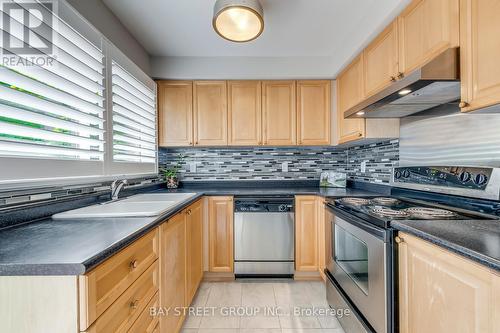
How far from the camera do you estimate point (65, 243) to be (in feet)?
2.65

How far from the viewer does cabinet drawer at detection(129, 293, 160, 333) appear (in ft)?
3.15

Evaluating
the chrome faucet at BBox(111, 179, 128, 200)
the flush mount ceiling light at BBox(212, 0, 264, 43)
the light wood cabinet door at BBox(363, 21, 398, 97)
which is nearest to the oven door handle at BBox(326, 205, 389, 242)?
the light wood cabinet door at BBox(363, 21, 398, 97)

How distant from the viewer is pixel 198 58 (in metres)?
2.50

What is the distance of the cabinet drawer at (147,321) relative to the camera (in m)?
0.96

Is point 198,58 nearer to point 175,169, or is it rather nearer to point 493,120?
point 175,169

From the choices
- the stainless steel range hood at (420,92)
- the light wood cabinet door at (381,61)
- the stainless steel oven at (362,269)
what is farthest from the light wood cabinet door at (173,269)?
the light wood cabinet door at (381,61)

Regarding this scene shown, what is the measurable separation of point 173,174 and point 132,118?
889 mm

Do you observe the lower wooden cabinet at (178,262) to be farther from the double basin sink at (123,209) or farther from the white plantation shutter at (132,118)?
the white plantation shutter at (132,118)

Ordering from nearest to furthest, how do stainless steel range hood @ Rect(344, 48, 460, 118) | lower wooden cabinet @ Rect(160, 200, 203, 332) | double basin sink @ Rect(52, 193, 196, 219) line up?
stainless steel range hood @ Rect(344, 48, 460, 118) → double basin sink @ Rect(52, 193, 196, 219) → lower wooden cabinet @ Rect(160, 200, 203, 332)

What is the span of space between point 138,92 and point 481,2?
2370 mm

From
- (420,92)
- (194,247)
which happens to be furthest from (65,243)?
(420,92)

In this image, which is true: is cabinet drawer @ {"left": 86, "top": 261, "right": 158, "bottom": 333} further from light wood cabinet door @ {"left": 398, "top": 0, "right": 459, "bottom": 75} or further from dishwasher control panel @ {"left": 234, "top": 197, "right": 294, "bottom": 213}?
light wood cabinet door @ {"left": 398, "top": 0, "right": 459, "bottom": 75}

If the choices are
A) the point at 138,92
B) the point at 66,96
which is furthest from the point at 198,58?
the point at 66,96

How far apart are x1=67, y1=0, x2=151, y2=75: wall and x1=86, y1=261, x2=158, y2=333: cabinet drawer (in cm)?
163
